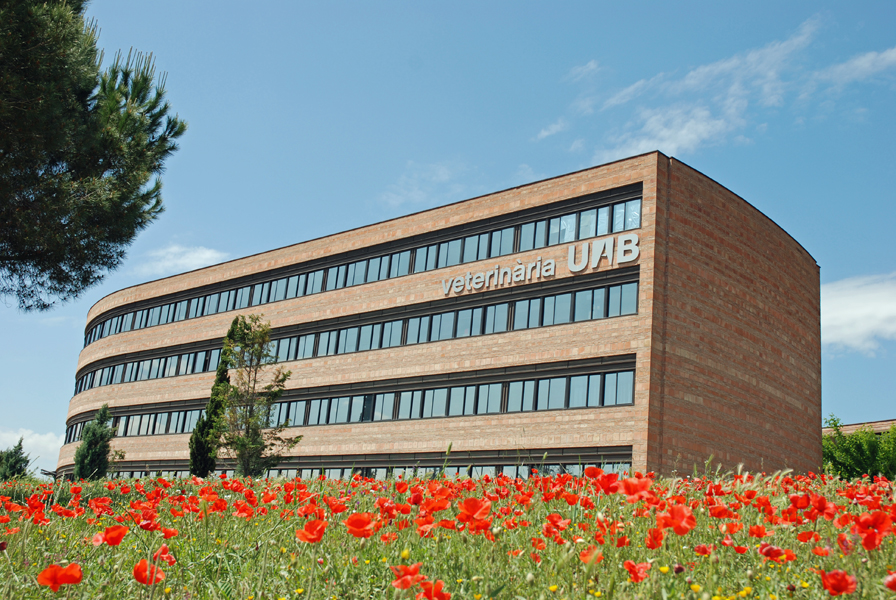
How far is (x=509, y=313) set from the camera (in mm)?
33375

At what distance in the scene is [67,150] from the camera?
1778 cm

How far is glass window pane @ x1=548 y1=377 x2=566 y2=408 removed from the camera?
30411 millimetres

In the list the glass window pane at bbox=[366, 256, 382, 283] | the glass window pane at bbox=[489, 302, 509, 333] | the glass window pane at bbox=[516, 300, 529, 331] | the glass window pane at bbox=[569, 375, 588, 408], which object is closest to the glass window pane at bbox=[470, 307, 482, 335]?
the glass window pane at bbox=[489, 302, 509, 333]

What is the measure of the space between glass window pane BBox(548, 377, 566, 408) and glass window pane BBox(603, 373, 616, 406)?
6.26 feet

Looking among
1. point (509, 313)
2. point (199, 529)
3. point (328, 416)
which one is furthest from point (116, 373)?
point (199, 529)

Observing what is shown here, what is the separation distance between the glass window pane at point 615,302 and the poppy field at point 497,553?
23.2 m

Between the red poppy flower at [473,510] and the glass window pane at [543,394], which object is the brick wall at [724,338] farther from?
the red poppy flower at [473,510]

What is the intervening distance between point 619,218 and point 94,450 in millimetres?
34605

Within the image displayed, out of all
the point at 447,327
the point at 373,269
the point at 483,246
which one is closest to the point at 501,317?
the point at 447,327

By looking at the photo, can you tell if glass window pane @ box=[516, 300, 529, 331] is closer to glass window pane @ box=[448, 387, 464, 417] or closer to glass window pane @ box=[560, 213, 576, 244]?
glass window pane @ box=[560, 213, 576, 244]

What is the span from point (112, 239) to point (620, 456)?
19020 mm

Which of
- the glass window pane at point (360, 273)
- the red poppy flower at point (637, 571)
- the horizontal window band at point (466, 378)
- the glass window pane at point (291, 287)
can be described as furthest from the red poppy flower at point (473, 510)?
the glass window pane at point (291, 287)

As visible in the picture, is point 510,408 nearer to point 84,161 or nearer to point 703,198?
point 703,198

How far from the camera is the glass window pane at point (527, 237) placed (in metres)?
33.7
